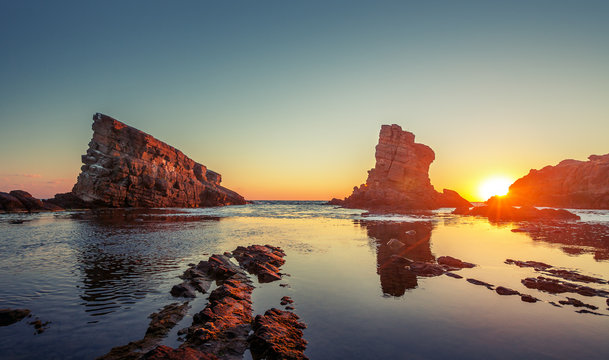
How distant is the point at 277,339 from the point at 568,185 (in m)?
136

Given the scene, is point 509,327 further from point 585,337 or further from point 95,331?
point 95,331

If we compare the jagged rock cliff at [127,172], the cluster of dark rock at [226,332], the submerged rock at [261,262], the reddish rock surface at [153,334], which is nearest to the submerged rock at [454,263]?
the submerged rock at [261,262]

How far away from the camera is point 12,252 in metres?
20.1

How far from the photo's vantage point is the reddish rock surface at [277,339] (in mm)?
7203

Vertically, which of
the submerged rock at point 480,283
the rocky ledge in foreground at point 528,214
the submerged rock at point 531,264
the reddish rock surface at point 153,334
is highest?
the rocky ledge in foreground at point 528,214

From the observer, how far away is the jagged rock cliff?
6725 cm

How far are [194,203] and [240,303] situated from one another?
318 ft

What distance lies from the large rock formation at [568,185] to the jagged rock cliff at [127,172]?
122 metres

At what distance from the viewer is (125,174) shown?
234 feet

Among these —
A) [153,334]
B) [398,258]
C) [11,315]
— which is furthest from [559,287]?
[11,315]

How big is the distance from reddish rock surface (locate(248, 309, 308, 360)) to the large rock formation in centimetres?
11856

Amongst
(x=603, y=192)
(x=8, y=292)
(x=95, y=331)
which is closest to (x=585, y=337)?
(x=95, y=331)

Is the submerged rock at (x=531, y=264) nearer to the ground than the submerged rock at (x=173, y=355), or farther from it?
nearer to the ground

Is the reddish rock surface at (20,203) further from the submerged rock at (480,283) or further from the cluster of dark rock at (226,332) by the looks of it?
the submerged rock at (480,283)
